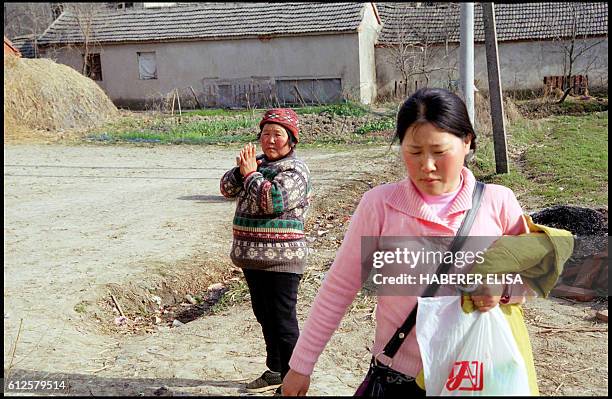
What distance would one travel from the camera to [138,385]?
4.16m

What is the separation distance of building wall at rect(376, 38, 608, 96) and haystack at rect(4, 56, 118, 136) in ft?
38.4

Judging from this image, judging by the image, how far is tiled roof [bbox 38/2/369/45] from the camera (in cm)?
2762

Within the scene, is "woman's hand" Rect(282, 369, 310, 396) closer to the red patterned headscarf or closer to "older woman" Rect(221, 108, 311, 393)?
"older woman" Rect(221, 108, 311, 393)

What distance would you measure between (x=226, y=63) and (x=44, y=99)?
30.4ft

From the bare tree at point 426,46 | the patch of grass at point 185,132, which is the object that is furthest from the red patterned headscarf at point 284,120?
the bare tree at point 426,46

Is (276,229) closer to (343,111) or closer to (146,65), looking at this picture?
(343,111)

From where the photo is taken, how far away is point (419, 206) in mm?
2166

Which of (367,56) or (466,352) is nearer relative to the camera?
(466,352)

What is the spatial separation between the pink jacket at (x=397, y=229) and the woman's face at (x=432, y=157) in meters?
0.05

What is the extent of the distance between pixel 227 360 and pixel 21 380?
3.99 ft

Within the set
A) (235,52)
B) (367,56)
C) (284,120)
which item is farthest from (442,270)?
(235,52)

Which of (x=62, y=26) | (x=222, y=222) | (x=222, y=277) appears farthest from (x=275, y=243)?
(x=62, y=26)

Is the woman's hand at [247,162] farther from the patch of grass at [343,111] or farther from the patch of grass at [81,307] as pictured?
the patch of grass at [343,111]

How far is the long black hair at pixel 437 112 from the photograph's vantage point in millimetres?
2109
